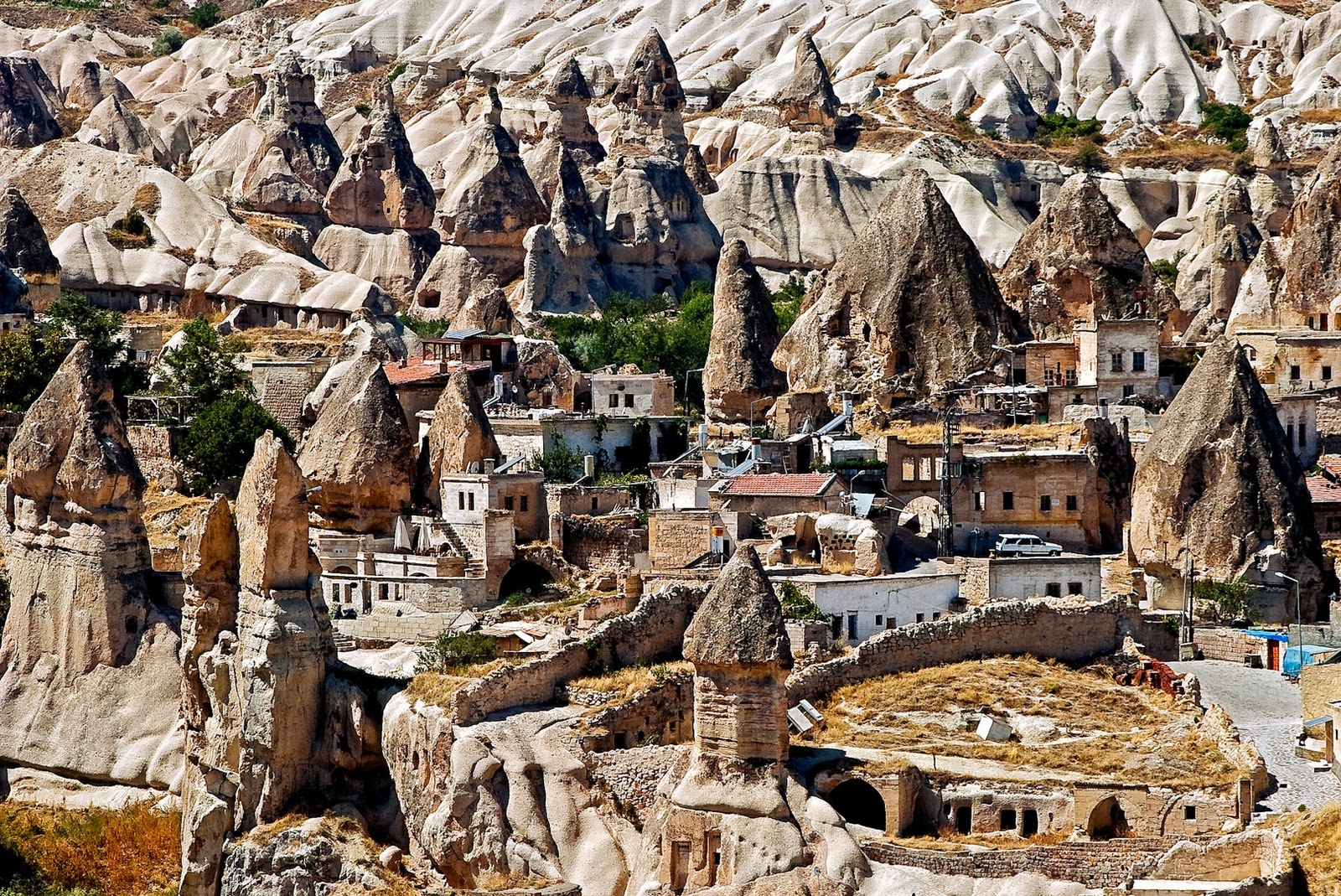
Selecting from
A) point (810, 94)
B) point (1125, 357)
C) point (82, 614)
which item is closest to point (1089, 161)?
point (810, 94)

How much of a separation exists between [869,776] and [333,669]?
11458mm

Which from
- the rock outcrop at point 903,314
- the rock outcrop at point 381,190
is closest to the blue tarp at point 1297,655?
the rock outcrop at point 903,314

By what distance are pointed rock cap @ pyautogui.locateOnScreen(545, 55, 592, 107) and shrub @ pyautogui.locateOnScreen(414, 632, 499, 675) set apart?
7374 cm

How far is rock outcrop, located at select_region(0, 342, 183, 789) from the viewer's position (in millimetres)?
54000

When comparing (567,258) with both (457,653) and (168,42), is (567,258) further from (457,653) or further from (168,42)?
(168,42)

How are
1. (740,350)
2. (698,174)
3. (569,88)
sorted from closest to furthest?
(740,350) → (698,174) → (569,88)

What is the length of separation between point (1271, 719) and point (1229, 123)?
97.8 metres

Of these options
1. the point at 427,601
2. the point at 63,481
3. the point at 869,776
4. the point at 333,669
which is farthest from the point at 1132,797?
the point at 63,481

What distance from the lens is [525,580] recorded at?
57.2 meters

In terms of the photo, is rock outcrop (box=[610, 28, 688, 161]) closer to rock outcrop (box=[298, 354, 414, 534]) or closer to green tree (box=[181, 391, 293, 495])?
green tree (box=[181, 391, 293, 495])

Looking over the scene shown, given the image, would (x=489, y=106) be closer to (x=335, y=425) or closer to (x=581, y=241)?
(x=581, y=241)

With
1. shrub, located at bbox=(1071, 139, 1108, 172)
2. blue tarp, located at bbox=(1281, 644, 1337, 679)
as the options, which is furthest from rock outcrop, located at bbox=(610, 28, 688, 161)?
blue tarp, located at bbox=(1281, 644, 1337, 679)

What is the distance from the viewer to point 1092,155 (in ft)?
426

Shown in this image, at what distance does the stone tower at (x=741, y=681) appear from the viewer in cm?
3806
